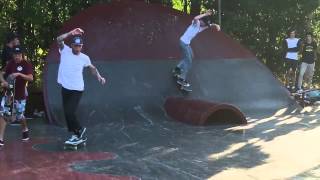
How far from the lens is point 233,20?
53.2ft

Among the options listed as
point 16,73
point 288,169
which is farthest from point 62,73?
point 288,169

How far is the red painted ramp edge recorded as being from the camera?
10789 millimetres

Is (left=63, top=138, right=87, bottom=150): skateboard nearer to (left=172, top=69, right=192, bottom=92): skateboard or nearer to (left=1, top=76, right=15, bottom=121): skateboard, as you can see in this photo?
(left=1, top=76, right=15, bottom=121): skateboard

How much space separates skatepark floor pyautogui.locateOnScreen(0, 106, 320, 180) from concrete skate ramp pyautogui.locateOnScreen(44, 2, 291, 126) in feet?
2.74

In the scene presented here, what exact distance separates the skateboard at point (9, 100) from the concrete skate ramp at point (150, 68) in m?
2.52

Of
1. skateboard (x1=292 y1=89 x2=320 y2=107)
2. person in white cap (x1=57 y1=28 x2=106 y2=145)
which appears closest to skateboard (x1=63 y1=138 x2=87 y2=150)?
person in white cap (x1=57 y1=28 x2=106 y2=145)

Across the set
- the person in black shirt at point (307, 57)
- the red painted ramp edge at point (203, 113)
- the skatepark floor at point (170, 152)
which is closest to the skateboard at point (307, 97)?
the person in black shirt at point (307, 57)

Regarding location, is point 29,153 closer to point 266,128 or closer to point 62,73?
point 62,73

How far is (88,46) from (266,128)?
16.5 ft

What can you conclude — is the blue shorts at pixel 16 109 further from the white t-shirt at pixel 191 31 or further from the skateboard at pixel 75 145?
the white t-shirt at pixel 191 31

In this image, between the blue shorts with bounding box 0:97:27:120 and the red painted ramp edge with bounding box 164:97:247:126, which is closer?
the blue shorts with bounding box 0:97:27:120

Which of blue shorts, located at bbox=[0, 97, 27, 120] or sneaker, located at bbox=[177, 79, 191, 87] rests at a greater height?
blue shorts, located at bbox=[0, 97, 27, 120]

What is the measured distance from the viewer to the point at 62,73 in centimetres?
902

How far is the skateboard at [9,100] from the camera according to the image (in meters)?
9.12
